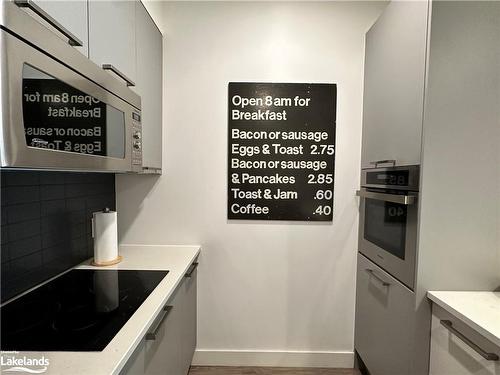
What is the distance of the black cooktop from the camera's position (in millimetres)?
895

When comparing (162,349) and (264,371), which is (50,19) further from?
(264,371)

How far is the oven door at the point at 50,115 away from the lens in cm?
67

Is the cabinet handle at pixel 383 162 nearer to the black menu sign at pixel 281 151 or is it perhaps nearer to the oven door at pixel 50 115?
the black menu sign at pixel 281 151

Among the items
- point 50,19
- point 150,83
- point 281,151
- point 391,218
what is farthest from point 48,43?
point 391,218

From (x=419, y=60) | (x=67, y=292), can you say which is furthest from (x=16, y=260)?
(x=419, y=60)

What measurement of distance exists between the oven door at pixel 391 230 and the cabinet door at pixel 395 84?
203mm

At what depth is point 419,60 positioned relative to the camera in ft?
4.40

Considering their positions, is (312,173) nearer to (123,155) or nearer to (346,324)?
(346,324)

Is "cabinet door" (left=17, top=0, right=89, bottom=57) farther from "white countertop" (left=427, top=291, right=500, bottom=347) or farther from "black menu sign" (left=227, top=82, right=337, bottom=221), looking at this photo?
"white countertop" (left=427, top=291, right=500, bottom=347)

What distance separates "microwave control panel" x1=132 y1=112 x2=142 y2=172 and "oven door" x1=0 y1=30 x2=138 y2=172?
0.23 meters

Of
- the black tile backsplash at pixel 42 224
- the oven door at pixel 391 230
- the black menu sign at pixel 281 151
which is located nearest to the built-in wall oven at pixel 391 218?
the oven door at pixel 391 230

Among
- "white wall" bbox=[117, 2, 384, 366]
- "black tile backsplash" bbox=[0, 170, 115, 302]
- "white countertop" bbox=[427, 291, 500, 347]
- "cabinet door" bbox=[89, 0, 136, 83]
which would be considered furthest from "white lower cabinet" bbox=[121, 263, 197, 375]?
"white countertop" bbox=[427, 291, 500, 347]

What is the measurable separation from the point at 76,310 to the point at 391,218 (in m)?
1.53

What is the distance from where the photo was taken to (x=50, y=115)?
A: 81 cm
